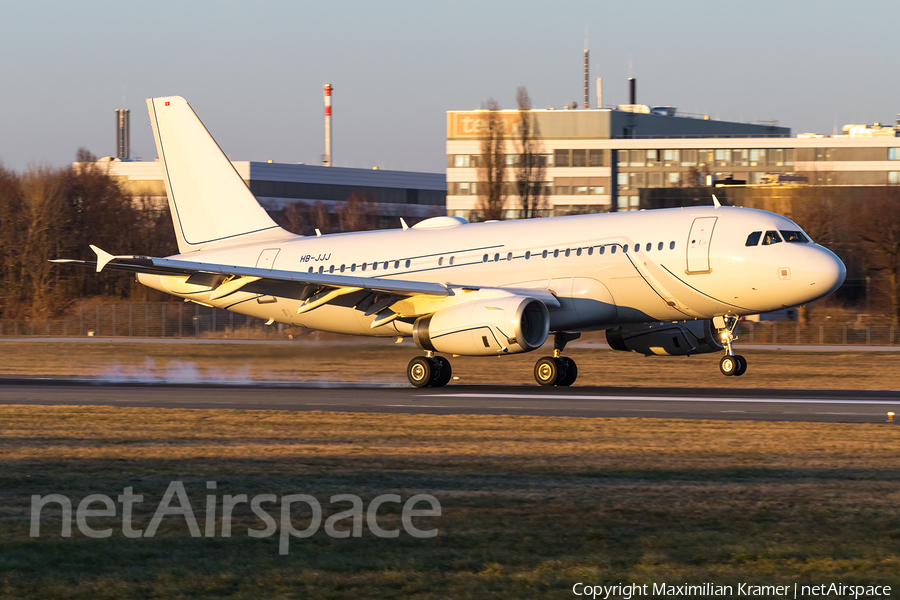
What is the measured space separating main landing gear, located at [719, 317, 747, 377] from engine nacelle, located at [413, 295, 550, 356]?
15.6 feet

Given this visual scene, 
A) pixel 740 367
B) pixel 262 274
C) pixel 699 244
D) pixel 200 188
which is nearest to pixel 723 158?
pixel 200 188

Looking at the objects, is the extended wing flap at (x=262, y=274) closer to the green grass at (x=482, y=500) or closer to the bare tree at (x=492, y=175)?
the green grass at (x=482, y=500)

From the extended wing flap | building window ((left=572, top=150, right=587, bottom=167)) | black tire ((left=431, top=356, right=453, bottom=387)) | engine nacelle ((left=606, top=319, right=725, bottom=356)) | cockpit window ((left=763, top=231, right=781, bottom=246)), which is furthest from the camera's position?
building window ((left=572, top=150, right=587, bottom=167))

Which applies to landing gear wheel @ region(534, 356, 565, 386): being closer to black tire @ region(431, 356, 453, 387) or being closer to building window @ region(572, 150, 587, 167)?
black tire @ region(431, 356, 453, 387)

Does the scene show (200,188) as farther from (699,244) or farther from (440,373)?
(699,244)

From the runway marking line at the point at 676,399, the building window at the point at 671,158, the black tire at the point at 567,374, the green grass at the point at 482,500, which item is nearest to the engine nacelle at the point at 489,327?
the runway marking line at the point at 676,399

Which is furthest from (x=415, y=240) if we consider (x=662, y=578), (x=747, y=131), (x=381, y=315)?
(x=747, y=131)

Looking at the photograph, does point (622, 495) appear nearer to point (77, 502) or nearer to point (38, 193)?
point (77, 502)

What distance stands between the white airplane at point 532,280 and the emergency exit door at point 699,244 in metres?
0.03

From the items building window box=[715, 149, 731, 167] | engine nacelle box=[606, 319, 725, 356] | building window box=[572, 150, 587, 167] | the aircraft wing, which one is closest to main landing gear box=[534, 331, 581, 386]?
the aircraft wing

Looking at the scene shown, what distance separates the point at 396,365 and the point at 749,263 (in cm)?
1458

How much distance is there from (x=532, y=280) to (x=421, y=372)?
397 cm

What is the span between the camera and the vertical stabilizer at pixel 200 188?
3622 centimetres

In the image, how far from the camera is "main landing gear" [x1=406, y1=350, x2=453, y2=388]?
29.9m
